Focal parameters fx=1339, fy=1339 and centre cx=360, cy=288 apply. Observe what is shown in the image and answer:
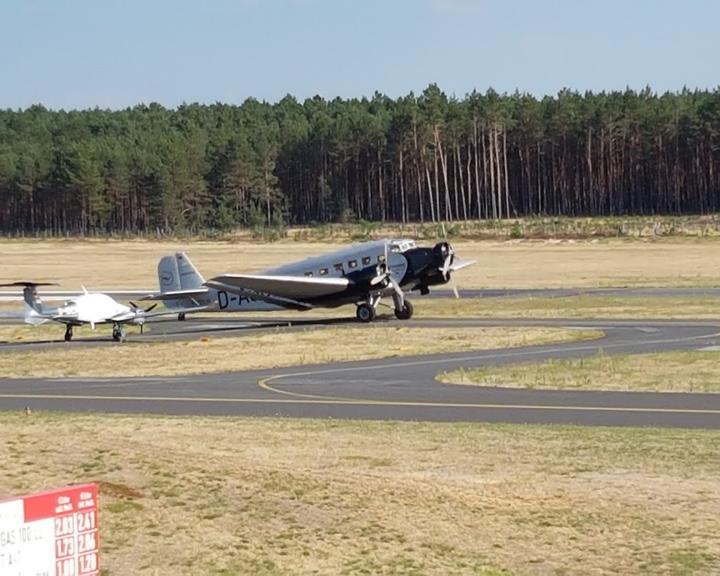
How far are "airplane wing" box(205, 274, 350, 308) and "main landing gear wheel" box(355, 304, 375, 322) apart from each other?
4.21 ft

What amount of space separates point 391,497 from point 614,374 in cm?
1665

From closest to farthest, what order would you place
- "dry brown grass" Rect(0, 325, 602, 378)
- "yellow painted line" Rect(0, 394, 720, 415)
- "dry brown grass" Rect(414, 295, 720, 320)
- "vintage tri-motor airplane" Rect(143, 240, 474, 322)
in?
"yellow painted line" Rect(0, 394, 720, 415)
"dry brown grass" Rect(0, 325, 602, 378)
"dry brown grass" Rect(414, 295, 720, 320)
"vintage tri-motor airplane" Rect(143, 240, 474, 322)

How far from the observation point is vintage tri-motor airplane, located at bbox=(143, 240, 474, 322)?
52.2 m

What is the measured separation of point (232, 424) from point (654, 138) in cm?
13302

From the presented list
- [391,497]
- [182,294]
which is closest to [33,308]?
[182,294]

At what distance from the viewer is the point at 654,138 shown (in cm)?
15100

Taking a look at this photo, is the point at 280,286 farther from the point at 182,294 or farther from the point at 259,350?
the point at 259,350

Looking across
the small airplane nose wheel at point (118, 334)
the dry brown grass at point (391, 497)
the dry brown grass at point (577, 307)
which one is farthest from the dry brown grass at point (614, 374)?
the small airplane nose wheel at point (118, 334)

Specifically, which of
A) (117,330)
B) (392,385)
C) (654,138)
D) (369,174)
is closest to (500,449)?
(392,385)

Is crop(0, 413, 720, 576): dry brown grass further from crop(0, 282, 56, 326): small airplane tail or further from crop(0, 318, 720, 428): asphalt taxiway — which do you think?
crop(0, 282, 56, 326): small airplane tail

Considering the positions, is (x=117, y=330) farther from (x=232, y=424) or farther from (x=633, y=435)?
(x=633, y=435)

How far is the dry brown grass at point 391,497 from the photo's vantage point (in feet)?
45.6

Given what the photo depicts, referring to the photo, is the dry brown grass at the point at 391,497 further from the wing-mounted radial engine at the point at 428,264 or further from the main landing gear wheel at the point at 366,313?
the wing-mounted radial engine at the point at 428,264

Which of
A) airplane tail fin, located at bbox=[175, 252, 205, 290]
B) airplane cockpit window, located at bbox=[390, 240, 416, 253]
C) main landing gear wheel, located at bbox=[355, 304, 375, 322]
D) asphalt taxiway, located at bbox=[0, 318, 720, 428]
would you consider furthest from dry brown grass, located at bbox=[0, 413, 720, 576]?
airplane tail fin, located at bbox=[175, 252, 205, 290]
